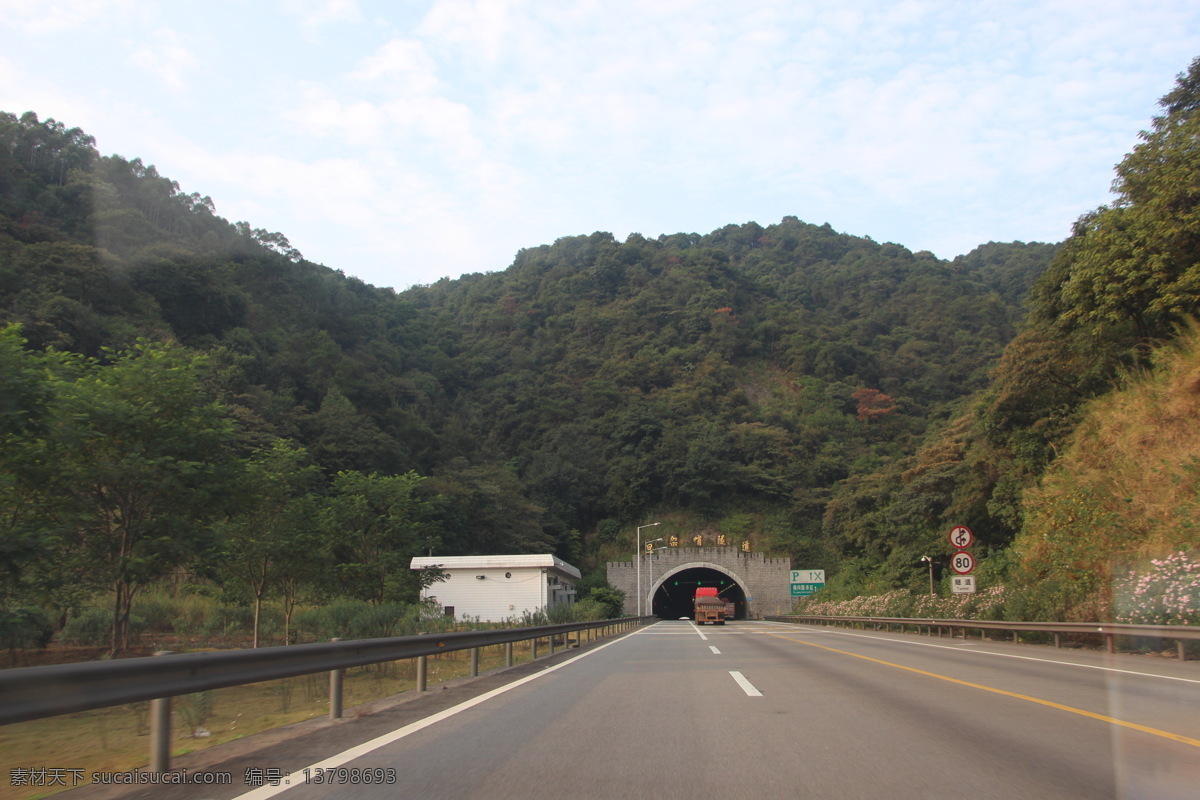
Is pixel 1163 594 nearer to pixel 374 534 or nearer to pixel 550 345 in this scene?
pixel 374 534

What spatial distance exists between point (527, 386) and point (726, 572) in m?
33.4

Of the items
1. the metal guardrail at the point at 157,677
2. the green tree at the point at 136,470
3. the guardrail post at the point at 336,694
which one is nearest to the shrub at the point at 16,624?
the green tree at the point at 136,470

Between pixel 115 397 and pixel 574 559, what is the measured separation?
216ft

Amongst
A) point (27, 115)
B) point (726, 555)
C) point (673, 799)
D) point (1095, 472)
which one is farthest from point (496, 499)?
point (673, 799)

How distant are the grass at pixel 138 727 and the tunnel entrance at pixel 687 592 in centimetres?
6543

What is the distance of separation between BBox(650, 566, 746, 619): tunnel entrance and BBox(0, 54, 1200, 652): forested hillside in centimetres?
575

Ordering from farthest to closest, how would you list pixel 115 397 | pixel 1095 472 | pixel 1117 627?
pixel 1095 472 → pixel 115 397 → pixel 1117 627

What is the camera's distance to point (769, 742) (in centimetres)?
579

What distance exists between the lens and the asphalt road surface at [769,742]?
441 cm

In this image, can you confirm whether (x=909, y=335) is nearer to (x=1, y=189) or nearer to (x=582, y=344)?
(x=582, y=344)

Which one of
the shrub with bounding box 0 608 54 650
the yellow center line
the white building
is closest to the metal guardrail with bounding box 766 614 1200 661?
the yellow center line

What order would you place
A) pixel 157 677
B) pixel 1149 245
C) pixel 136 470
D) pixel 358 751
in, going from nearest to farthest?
pixel 157 677 → pixel 358 751 → pixel 136 470 → pixel 1149 245

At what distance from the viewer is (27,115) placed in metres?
58.6

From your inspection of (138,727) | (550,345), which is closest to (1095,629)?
(138,727)
